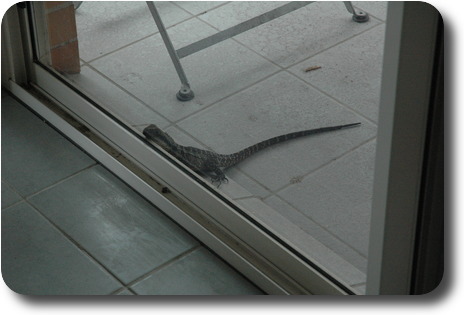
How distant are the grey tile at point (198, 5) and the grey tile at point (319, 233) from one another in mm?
692

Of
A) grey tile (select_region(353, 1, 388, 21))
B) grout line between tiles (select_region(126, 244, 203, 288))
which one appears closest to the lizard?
grout line between tiles (select_region(126, 244, 203, 288))

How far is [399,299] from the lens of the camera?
7.04ft

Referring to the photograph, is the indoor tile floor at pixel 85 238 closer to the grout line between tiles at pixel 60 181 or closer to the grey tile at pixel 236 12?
the grout line between tiles at pixel 60 181

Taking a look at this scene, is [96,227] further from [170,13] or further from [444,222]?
[444,222]

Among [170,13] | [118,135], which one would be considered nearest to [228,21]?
[170,13]

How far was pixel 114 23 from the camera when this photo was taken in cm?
313

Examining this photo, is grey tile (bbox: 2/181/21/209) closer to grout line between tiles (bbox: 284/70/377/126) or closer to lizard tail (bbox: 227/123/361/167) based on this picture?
lizard tail (bbox: 227/123/361/167)

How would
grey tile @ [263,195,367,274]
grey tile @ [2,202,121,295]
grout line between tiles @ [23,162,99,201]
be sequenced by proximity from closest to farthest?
1. grey tile @ [263,195,367,274]
2. grey tile @ [2,202,121,295]
3. grout line between tiles @ [23,162,99,201]

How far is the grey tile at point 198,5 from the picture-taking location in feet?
9.51

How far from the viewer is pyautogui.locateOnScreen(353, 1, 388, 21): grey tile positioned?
214 centimetres

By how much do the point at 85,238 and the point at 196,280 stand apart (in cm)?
39

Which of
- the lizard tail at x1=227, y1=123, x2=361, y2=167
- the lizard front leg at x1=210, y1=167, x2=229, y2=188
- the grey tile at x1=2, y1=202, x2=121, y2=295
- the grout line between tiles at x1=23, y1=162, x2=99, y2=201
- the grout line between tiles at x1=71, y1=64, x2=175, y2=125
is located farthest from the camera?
the grout line between tiles at x1=71, y1=64, x2=175, y2=125

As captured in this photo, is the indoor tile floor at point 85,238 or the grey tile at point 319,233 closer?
the grey tile at point 319,233

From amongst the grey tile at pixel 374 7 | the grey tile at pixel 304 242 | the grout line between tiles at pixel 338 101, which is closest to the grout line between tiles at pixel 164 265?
the grey tile at pixel 304 242
